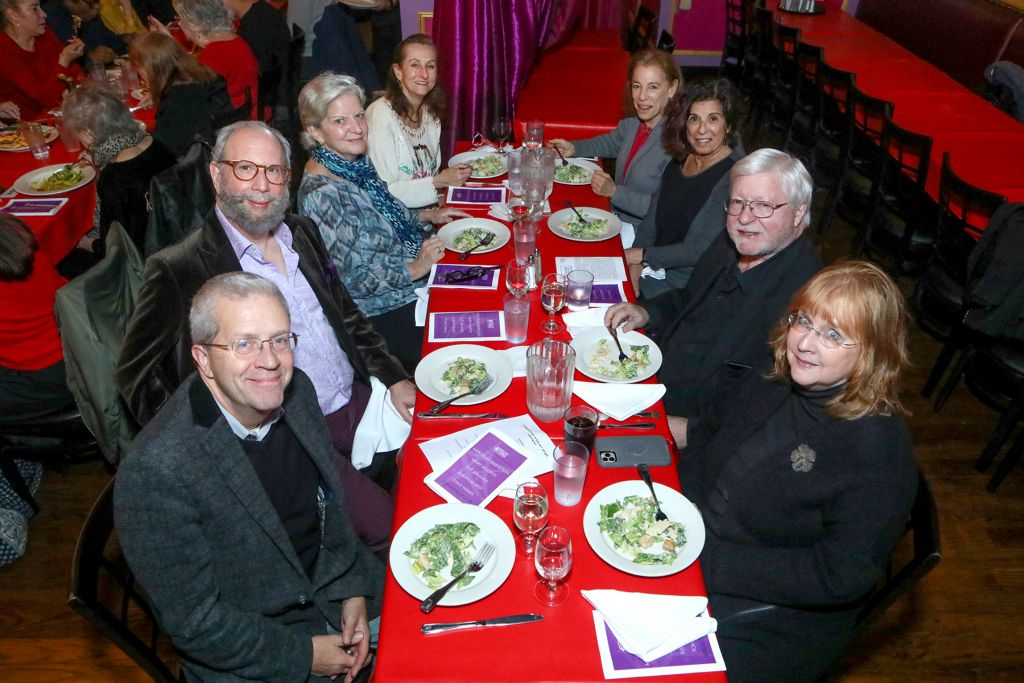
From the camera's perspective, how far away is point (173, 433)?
1562mm

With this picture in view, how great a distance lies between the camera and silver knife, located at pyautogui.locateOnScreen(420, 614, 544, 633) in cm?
148

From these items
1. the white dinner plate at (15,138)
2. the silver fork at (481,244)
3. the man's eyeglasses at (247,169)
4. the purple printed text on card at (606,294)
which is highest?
the man's eyeglasses at (247,169)

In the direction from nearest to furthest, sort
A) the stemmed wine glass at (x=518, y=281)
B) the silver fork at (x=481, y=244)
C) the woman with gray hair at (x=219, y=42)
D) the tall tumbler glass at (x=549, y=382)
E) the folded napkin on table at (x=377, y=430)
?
1. the tall tumbler glass at (x=549, y=382)
2. the stemmed wine glass at (x=518, y=281)
3. the folded napkin on table at (x=377, y=430)
4. the silver fork at (x=481, y=244)
5. the woman with gray hair at (x=219, y=42)

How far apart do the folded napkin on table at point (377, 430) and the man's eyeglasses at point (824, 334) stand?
1447mm

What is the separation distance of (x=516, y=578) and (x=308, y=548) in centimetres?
69

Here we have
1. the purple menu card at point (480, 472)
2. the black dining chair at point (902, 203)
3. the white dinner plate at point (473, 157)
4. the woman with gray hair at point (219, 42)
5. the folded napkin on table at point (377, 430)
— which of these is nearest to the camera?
the purple menu card at point (480, 472)

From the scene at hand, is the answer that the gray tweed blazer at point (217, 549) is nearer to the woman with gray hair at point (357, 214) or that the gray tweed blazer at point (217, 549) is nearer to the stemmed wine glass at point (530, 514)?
the stemmed wine glass at point (530, 514)

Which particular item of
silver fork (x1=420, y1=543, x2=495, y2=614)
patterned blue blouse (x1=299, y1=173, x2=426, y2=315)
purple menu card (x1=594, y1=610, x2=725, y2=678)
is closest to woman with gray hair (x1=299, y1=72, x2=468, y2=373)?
patterned blue blouse (x1=299, y1=173, x2=426, y2=315)

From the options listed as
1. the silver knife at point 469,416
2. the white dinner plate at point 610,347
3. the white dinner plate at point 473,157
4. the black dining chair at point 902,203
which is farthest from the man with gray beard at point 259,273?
the black dining chair at point 902,203

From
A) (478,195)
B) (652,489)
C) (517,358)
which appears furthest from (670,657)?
(478,195)

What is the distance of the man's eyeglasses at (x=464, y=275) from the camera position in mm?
2715

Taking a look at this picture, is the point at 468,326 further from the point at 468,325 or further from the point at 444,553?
the point at 444,553

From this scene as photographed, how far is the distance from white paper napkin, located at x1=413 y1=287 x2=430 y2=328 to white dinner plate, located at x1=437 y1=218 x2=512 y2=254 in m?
0.24

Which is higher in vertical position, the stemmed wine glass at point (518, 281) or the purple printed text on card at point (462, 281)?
the stemmed wine glass at point (518, 281)
